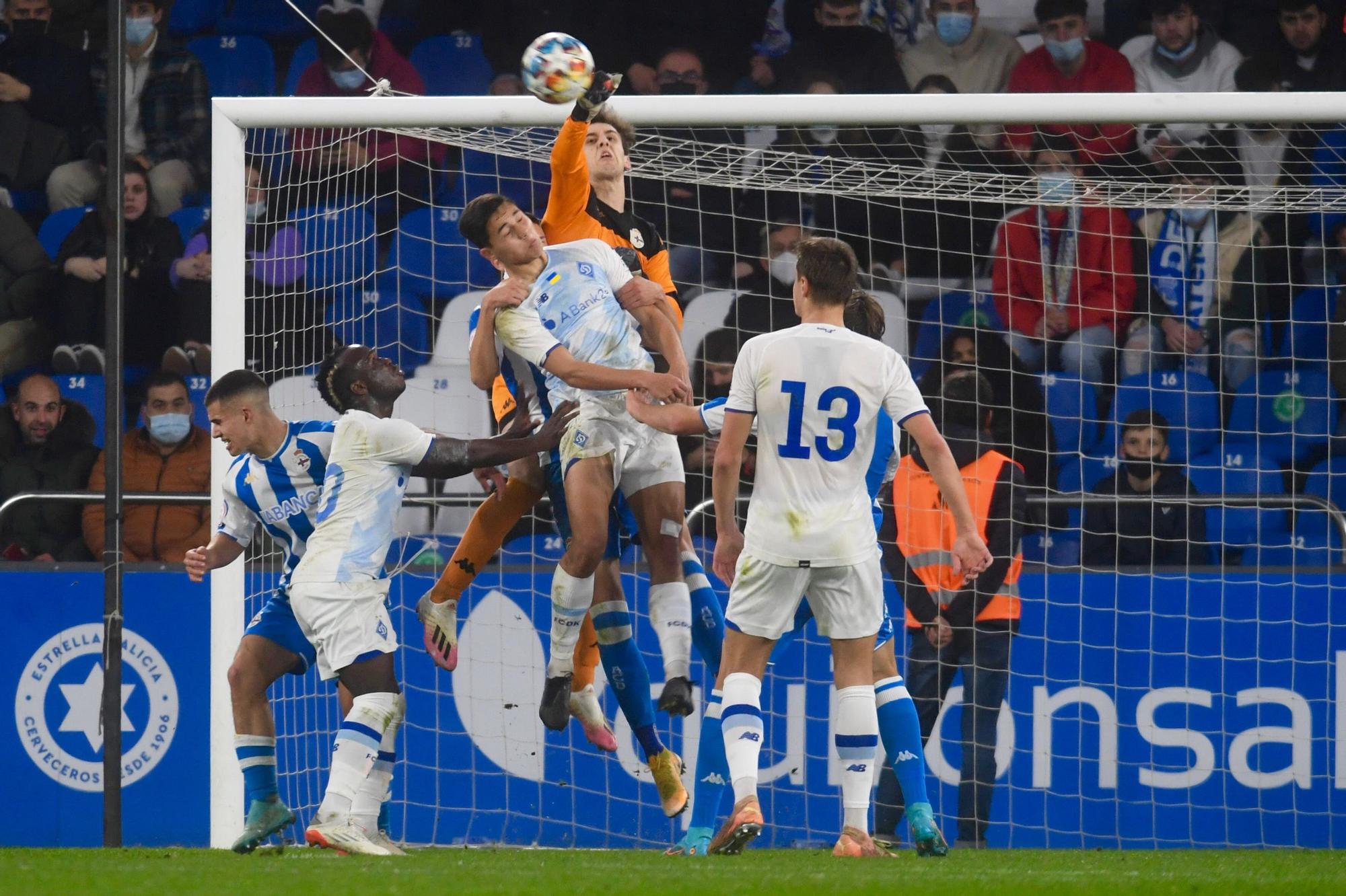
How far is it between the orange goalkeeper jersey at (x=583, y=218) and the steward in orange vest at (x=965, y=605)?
175 centimetres

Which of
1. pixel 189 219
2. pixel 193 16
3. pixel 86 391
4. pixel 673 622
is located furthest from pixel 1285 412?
pixel 193 16

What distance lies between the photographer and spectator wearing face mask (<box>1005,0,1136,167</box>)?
30.8ft

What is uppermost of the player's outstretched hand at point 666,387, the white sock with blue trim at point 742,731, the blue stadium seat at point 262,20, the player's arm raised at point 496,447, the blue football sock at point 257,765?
the blue stadium seat at point 262,20

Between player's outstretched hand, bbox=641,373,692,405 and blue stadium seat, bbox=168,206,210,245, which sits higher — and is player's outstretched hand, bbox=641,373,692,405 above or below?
below

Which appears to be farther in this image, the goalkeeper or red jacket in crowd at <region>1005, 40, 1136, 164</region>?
red jacket in crowd at <region>1005, 40, 1136, 164</region>

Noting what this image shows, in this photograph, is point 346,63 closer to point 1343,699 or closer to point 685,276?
point 685,276

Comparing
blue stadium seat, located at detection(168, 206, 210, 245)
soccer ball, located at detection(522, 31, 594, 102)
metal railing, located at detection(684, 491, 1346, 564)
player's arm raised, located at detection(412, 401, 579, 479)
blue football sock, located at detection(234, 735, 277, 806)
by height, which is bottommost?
blue football sock, located at detection(234, 735, 277, 806)

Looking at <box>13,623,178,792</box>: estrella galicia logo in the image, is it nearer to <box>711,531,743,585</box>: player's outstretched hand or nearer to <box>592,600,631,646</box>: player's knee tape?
<box>592,600,631,646</box>: player's knee tape

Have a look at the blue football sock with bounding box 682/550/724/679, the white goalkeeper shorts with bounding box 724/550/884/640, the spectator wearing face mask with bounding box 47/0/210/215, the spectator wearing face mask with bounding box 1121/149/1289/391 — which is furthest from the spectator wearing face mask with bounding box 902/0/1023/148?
the white goalkeeper shorts with bounding box 724/550/884/640

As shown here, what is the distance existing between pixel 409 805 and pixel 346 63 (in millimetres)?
4374

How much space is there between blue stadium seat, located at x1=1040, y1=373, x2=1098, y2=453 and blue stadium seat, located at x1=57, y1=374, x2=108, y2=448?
509 centimetres

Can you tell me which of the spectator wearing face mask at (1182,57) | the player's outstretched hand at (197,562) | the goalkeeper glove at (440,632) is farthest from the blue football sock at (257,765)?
the spectator wearing face mask at (1182,57)

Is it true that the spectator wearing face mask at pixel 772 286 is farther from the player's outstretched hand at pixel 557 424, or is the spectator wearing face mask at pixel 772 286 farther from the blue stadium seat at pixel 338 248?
the player's outstretched hand at pixel 557 424

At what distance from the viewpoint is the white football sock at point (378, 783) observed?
5801 millimetres
